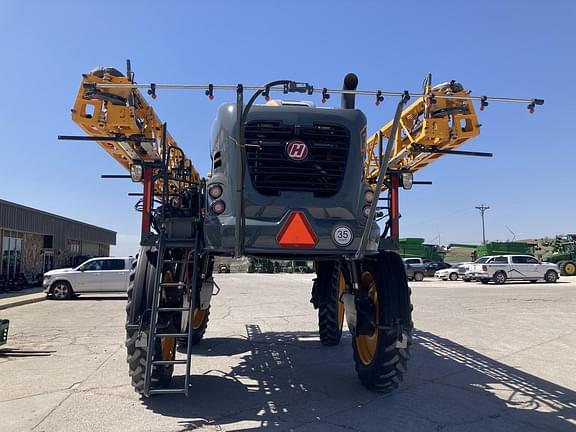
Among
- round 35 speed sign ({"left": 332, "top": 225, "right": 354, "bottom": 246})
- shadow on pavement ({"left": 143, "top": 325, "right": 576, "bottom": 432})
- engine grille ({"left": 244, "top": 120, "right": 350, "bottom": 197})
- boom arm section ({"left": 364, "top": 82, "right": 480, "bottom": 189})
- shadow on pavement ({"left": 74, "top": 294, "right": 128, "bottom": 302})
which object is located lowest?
shadow on pavement ({"left": 74, "top": 294, "right": 128, "bottom": 302})

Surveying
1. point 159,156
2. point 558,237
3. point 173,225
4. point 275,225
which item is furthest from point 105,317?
point 558,237

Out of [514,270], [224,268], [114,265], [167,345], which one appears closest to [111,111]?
[167,345]

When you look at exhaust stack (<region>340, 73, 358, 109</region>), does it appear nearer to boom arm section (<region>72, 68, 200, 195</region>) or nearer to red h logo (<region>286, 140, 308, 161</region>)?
red h logo (<region>286, 140, 308, 161</region>)

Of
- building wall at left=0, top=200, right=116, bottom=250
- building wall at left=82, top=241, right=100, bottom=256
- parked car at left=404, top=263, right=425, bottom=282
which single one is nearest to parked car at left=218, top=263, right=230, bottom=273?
building wall at left=82, top=241, right=100, bottom=256

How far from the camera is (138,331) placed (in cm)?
514

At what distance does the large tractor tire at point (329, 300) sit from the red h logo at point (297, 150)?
388cm

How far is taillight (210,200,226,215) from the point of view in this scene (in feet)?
17.0

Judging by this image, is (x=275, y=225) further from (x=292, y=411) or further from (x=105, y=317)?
(x=105, y=317)

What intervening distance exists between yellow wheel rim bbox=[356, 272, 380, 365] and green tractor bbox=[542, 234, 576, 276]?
36927 millimetres

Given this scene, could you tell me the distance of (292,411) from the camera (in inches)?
206

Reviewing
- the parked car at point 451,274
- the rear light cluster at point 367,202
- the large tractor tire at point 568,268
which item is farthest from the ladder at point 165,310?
the large tractor tire at point 568,268

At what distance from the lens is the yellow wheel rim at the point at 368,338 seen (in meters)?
6.16

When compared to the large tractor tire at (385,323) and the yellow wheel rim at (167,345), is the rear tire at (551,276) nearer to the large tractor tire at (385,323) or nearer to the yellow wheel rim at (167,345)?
the large tractor tire at (385,323)

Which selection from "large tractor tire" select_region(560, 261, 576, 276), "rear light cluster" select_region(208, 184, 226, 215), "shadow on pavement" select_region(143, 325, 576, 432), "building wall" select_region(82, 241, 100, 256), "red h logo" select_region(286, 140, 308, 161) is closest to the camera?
"shadow on pavement" select_region(143, 325, 576, 432)
